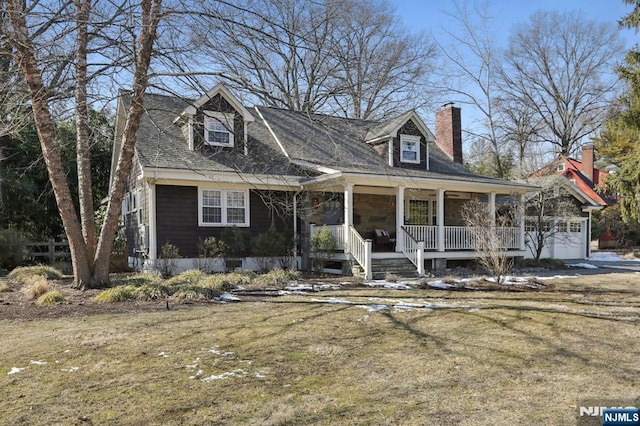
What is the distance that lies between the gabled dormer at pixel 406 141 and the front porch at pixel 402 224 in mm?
1246

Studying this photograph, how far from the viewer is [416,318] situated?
755 centimetres

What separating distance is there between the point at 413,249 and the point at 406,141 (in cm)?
531

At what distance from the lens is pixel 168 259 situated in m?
14.3

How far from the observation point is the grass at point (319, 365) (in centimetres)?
388

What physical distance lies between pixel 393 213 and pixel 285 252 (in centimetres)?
524

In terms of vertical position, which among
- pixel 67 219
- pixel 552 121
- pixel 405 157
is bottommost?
pixel 67 219

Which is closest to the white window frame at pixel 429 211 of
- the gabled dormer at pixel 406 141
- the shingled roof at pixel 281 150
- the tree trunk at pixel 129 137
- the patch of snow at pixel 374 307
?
the shingled roof at pixel 281 150

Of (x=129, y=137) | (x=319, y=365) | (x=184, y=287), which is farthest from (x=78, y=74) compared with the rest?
(x=319, y=365)

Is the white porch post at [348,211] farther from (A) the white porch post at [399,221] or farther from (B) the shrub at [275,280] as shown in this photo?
(B) the shrub at [275,280]

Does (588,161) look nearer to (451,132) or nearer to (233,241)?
(451,132)

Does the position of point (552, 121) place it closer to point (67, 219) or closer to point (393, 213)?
point (393, 213)

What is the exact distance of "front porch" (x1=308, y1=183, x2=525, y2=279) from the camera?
14.7 meters

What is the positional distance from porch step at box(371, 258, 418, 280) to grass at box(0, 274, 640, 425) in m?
5.76

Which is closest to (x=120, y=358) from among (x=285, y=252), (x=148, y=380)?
(x=148, y=380)
